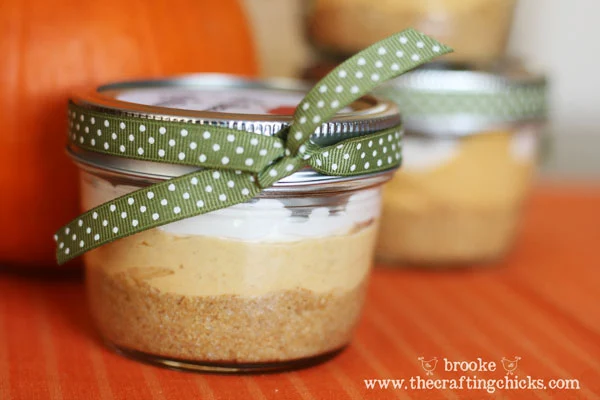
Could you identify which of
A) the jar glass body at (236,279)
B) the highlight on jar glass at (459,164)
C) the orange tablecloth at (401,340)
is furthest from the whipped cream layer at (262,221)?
the highlight on jar glass at (459,164)

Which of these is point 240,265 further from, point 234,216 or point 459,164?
point 459,164

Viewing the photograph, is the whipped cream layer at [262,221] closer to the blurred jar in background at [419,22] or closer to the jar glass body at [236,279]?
the jar glass body at [236,279]

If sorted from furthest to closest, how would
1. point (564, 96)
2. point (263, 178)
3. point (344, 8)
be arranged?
1. point (564, 96)
2. point (344, 8)
3. point (263, 178)

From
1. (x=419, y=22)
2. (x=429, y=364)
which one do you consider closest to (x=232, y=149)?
(x=429, y=364)

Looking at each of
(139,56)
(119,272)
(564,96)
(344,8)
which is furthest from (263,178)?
(564,96)

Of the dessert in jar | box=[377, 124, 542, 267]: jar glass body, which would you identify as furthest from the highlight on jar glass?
the dessert in jar

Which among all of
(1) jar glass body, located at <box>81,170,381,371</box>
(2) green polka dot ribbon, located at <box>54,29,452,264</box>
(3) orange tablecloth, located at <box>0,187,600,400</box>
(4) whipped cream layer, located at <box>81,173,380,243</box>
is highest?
(2) green polka dot ribbon, located at <box>54,29,452,264</box>

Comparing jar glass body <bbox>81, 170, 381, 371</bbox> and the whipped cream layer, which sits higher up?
the whipped cream layer

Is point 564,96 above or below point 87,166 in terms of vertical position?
below

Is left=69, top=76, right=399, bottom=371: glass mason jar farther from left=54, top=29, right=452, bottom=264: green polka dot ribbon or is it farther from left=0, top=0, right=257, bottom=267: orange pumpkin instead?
left=0, top=0, right=257, bottom=267: orange pumpkin

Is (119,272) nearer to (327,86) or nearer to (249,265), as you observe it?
(249,265)
